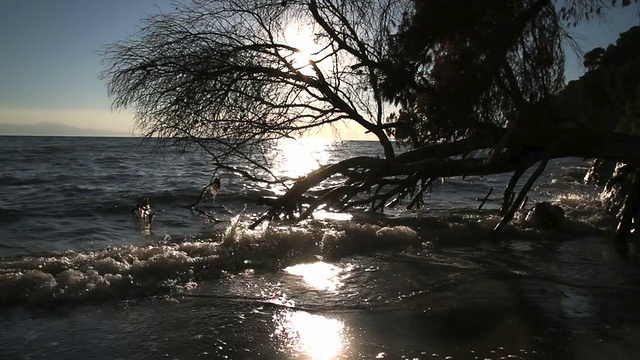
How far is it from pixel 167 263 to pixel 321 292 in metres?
2.73

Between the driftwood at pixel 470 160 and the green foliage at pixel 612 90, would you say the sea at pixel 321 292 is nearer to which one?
the driftwood at pixel 470 160

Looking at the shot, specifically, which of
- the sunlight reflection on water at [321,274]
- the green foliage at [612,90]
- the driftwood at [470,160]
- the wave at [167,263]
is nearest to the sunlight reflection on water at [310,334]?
the sunlight reflection on water at [321,274]

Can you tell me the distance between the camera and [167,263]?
8.48 meters

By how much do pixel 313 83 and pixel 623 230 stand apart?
6.63 metres

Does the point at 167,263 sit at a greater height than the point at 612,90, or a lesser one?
lesser

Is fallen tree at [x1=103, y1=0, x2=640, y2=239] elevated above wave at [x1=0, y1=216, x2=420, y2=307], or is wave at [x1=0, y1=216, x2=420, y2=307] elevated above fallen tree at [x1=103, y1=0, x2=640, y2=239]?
fallen tree at [x1=103, y1=0, x2=640, y2=239]

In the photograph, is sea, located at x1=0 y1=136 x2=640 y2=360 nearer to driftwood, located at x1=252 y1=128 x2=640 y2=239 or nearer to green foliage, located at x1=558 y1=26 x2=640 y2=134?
driftwood, located at x1=252 y1=128 x2=640 y2=239

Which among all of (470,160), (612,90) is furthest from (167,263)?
(612,90)

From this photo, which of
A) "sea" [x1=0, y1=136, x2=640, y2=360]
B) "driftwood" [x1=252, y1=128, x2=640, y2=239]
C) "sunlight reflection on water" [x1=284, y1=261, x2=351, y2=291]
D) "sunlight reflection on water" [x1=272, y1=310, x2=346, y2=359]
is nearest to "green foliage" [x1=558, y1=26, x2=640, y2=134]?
"sea" [x1=0, y1=136, x2=640, y2=360]

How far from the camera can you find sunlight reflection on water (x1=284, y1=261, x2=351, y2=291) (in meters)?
7.52

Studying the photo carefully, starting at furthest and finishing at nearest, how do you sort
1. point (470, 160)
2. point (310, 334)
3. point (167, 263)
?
1. point (470, 160)
2. point (167, 263)
3. point (310, 334)

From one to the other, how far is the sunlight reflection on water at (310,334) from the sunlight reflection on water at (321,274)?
1.36m

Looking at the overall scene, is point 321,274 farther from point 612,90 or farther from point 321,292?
point 612,90

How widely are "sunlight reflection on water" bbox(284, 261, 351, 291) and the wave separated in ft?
1.32
